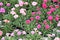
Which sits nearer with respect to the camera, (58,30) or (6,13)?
(58,30)

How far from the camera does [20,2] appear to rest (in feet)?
15.3

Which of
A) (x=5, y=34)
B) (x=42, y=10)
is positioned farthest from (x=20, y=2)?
(x=5, y=34)

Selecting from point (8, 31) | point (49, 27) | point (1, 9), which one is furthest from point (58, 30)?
point (1, 9)

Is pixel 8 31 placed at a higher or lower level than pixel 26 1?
lower

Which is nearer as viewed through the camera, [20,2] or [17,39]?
[17,39]

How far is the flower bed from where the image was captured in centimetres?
410

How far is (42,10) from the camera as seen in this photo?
451 cm

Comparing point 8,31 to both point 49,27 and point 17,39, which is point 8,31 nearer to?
point 17,39

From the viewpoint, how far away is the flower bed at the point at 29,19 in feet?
13.5

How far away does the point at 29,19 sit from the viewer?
441 cm

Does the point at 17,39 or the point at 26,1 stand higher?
the point at 26,1

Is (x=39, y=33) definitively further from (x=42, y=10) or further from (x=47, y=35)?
(x=42, y=10)

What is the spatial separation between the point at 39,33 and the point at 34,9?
65cm

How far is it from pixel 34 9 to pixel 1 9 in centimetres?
61
